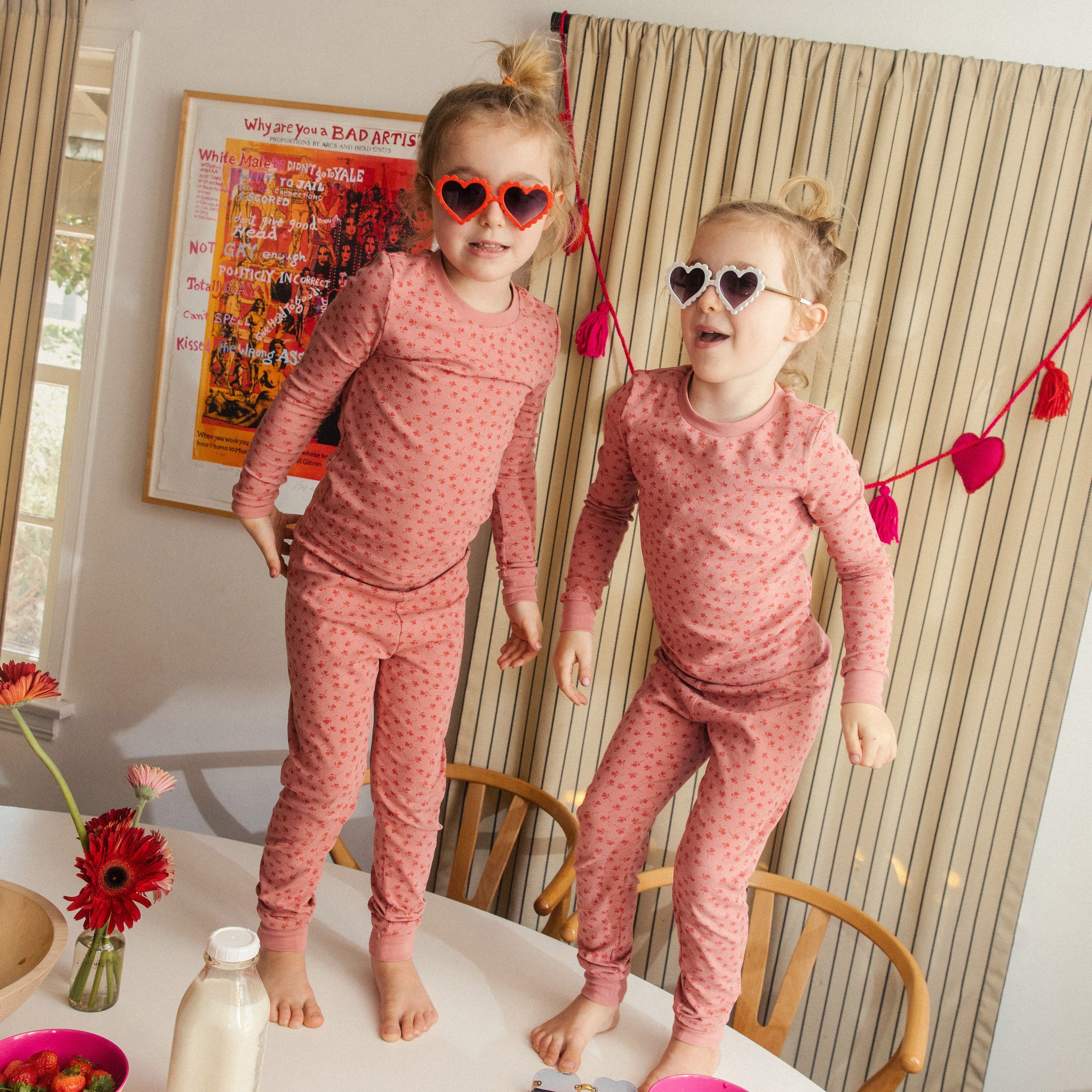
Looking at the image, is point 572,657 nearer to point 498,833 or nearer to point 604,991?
point 604,991

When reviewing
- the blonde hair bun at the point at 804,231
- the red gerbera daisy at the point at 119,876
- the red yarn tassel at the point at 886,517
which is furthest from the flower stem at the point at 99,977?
the red yarn tassel at the point at 886,517

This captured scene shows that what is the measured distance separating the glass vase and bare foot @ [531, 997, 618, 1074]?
474 mm

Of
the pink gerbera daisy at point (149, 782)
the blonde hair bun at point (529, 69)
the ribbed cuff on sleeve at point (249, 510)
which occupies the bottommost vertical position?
the pink gerbera daisy at point (149, 782)

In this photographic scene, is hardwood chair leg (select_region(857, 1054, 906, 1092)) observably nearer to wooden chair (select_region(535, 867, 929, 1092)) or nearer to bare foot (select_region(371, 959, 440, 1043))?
wooden chair (select_region(535, 867, 929, 1092))

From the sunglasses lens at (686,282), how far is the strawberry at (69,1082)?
98cm

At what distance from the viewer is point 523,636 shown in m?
1.39

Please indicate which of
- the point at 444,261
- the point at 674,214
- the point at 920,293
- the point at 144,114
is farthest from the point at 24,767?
the point at 920,293

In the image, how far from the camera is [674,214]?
5.63ft

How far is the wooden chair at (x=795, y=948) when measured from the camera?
1390mm

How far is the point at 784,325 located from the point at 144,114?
1537mm

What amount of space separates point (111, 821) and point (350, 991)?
16.5 inches

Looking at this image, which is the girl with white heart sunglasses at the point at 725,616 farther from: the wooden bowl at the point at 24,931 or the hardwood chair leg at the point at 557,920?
the wooden bowl at the point at 24,931

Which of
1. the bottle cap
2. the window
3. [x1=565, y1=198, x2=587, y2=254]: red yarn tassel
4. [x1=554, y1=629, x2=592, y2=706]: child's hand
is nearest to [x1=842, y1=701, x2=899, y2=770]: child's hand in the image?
[x1=554, y1=629, x2=592, y2=706]: child's hand

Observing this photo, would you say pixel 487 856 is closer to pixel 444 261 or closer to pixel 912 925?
pixel 912 925
